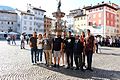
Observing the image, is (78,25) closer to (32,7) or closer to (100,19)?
(100,19)

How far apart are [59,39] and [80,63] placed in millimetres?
1650

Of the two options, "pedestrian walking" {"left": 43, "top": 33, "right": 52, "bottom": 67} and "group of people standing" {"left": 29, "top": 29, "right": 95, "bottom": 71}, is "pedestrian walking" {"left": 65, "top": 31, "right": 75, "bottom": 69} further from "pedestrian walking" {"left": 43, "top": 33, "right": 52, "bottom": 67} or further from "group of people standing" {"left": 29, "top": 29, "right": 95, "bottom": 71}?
"pedestrian walking" {"left": 43, "top": 33, "right": 52, "bottom": 67}

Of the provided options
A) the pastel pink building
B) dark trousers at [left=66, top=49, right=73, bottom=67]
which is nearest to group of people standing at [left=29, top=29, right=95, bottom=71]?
dark trousers at [left=66, top=49, right=73, bottom=67]

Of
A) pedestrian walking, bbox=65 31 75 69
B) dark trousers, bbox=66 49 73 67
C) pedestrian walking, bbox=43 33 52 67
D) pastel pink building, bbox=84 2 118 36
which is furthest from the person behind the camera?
pastel pink building, bbox=84 2 118 36

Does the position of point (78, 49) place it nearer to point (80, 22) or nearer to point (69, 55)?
point (69, 55)

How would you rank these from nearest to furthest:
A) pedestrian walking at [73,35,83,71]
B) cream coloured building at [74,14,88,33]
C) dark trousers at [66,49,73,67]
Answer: pedestrian walking at [73,35,83,71] < dark trousers at [66,49,73,67] < cream coloured building at [74,14,88,33]

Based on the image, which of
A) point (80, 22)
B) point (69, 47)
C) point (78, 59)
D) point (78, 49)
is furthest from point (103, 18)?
point (78, 49)

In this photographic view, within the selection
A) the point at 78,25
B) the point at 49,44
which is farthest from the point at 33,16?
the point at 49,44

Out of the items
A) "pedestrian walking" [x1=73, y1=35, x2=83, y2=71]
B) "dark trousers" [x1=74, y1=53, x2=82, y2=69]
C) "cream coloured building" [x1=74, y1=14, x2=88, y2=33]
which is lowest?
"dark trousers" [x1=74, y1=53, x2=82, y2=69]

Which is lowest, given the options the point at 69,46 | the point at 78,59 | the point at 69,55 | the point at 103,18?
the point at 78,59

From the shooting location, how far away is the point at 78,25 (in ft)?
276

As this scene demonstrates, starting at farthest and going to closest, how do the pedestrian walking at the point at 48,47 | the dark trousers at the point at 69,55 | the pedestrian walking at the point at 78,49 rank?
1. the pedestrian walking at the point at 48,47
2. the dark trousers at the point at 69,55
3. the pedestrian walking at the point at 78,49

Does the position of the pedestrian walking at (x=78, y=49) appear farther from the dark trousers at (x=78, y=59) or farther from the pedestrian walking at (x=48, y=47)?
the pedestrian walking at (x=48, y=47)

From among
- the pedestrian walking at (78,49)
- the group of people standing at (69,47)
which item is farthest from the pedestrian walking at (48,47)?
the pedestrian walking at (78,49)
